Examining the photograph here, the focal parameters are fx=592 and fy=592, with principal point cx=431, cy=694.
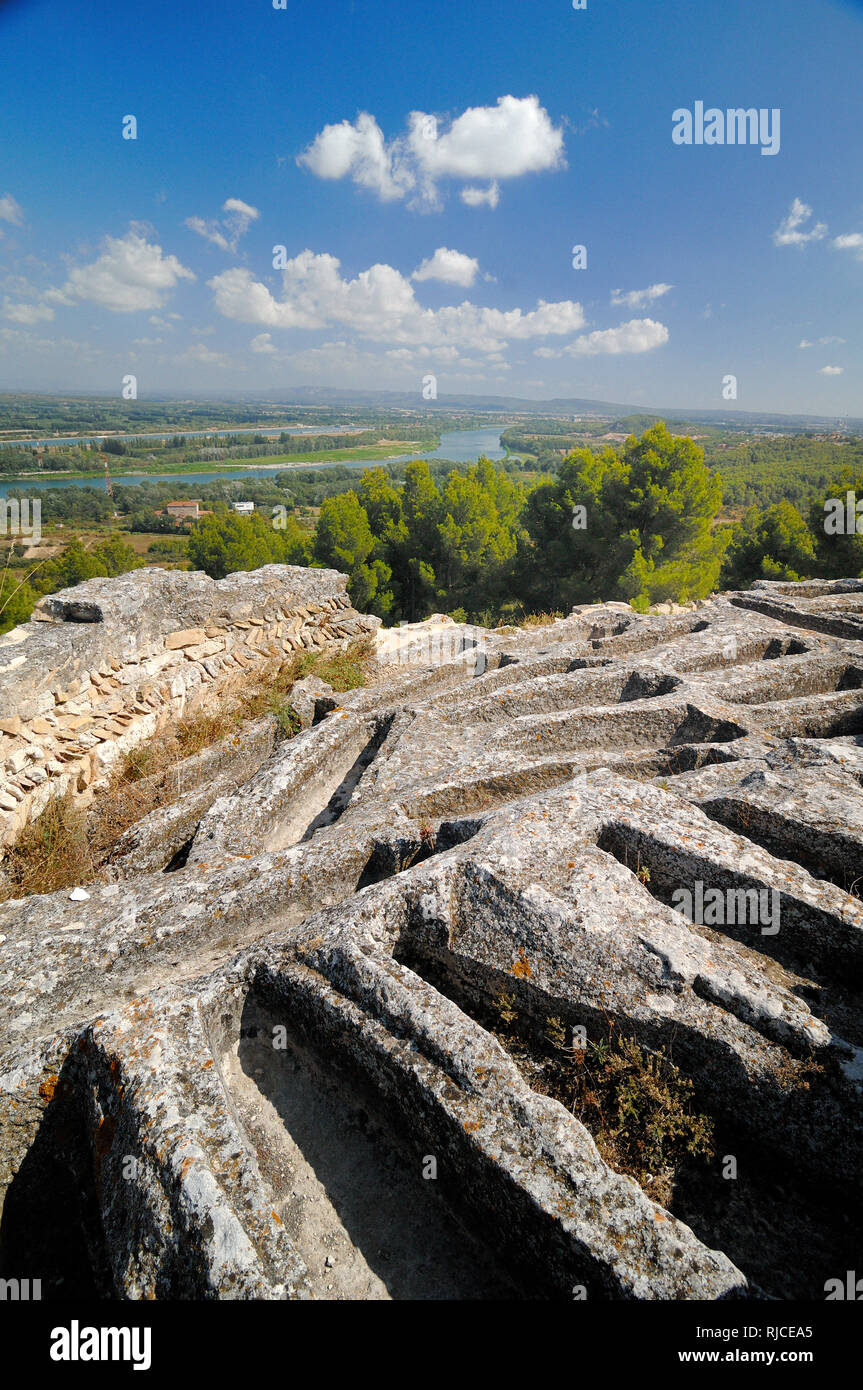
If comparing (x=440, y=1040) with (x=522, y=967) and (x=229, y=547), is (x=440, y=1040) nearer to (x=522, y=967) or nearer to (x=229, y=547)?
(x=522, y=967)

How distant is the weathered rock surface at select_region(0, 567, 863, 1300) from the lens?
6.84 ft

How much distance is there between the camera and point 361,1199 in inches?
95.7

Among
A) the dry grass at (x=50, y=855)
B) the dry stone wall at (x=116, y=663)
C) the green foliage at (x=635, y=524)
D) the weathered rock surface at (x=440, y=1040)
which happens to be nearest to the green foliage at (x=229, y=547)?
the green foliage at (x=635, y=524)

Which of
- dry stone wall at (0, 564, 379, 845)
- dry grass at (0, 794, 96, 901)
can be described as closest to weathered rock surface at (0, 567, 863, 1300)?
dry grass at (0, 794, 96, 901)

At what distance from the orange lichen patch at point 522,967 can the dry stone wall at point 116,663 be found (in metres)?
4.42

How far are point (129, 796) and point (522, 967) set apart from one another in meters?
4.09

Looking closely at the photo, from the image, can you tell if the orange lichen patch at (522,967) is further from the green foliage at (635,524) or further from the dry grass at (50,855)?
the green foliage at (635,524)

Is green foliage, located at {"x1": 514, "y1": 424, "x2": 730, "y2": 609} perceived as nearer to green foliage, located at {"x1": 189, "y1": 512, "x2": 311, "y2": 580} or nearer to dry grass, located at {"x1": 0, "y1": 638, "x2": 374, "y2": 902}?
green foliage, located at {"x1": 189, "y1": 512, "x2": 311, "y2": 580}

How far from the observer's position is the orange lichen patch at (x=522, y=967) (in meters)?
2.85

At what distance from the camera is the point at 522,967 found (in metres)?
2.87

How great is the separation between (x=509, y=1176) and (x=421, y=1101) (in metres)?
0.44

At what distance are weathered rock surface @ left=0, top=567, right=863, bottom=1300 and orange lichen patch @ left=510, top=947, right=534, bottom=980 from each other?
0.01 m
